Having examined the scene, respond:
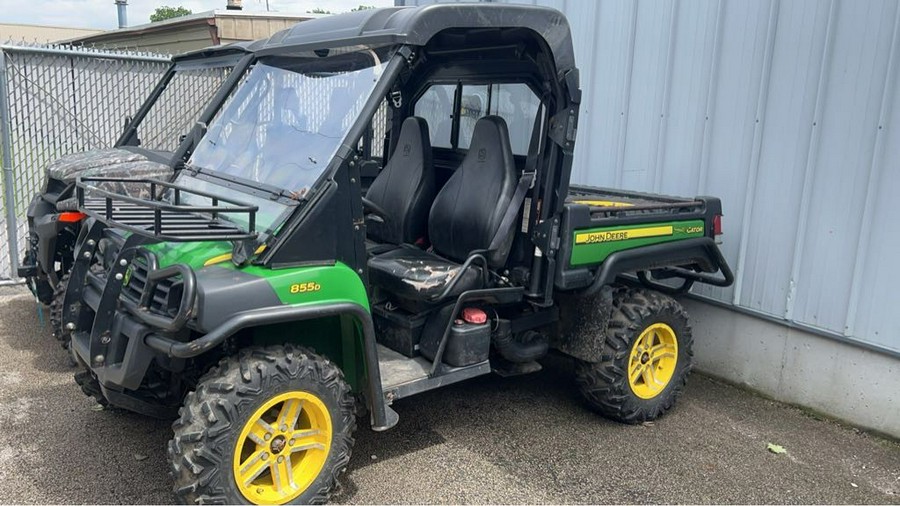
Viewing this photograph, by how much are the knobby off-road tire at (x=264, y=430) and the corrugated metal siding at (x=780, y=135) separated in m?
3.17

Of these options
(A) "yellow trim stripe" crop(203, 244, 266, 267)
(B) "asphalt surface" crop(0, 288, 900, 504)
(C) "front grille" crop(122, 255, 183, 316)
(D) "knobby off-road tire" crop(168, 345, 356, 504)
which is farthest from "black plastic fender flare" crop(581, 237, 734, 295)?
(C) "front grille" crop(122, 255, 183, 316)

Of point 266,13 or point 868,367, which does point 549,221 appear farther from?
point 266,13

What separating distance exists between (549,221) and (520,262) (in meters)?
0.36

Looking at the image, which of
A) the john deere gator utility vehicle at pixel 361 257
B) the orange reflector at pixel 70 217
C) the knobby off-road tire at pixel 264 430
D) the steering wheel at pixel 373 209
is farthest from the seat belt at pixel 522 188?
the orange reflector at pixel 70 217

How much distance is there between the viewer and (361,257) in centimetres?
344

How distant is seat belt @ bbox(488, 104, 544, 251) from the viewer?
4062 mm

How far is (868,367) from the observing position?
4.52 m

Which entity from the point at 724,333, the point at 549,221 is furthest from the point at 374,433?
the point at 724,333

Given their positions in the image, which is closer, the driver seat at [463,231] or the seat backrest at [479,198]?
the driver seat at [463,231]

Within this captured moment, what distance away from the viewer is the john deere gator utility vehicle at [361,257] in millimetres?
3039

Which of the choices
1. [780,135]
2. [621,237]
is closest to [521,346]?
[621,237]

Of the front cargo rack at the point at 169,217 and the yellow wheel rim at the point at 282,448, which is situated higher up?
the front cargo rack at the point at 169,217

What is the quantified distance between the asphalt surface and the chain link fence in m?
2.49

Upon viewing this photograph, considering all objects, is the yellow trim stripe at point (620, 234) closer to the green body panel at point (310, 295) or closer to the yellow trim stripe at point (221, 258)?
the green body panel at point (310, 295)
